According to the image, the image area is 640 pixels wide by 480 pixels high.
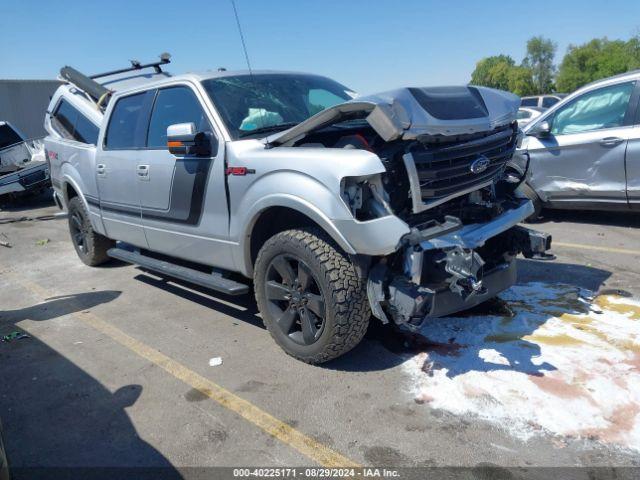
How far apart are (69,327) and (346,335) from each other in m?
2.84

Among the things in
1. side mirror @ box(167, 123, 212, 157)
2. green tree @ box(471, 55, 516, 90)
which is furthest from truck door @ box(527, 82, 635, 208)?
green tree @ box(471, 55, 516, 90)

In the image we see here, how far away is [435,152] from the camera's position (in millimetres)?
3287

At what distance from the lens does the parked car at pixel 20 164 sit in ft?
39.4

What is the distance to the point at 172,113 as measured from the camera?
469 centimetres

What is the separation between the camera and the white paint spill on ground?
2.91 metres

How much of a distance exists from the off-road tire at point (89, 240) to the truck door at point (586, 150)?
564 cm

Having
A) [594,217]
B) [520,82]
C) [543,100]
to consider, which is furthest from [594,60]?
[594,217]

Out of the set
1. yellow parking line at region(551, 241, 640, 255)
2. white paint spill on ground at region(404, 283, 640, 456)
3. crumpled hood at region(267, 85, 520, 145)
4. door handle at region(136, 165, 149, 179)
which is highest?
crumpled hood at region(267, 85, 520, 145)

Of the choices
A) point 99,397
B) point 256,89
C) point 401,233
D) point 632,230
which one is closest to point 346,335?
point 401,233

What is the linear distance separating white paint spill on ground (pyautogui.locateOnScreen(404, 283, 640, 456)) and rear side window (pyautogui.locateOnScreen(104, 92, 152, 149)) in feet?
10.8

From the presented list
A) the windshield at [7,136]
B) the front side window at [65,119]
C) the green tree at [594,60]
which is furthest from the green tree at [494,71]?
the front side window at [65,119]

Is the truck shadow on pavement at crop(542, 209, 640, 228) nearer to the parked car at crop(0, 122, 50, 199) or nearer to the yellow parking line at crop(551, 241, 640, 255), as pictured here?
the yellow parking line at crop(551, 241, 640, 255)

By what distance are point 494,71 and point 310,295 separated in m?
119

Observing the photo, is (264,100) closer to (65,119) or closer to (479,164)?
(479,164)
